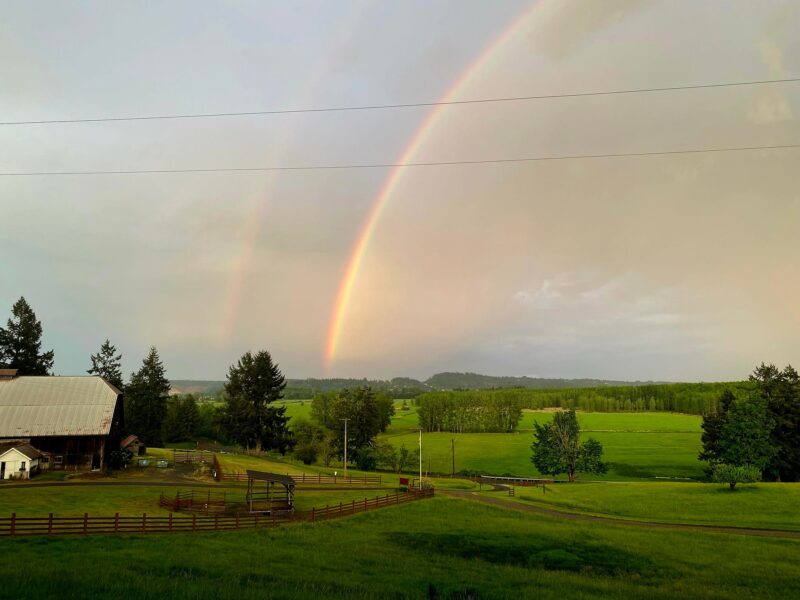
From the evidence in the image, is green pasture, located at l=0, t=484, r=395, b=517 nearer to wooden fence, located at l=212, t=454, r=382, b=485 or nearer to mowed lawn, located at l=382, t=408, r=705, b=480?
wooden fence, located at l=212, t=454, r=382, b=485

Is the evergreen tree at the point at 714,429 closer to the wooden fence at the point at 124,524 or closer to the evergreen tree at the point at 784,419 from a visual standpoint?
the evergreen tree at the point at 784,419

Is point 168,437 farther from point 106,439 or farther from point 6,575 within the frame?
point 6,575

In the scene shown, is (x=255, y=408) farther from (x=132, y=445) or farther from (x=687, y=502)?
(x=687, y=502)

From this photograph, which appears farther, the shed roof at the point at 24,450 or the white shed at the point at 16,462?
the shed roof at the point at 24,450

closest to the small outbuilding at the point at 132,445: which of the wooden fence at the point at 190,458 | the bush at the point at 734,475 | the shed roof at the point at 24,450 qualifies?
the wooden fence at the point at 190,458

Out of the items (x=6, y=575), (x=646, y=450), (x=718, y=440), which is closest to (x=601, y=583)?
(x=6, y=575)

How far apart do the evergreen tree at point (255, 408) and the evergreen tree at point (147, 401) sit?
2596cm

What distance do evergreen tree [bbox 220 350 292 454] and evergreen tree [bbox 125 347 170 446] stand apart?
26.0m

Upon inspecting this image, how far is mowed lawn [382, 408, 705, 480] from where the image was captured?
112231 millimetres

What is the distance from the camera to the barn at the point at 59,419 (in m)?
60.4

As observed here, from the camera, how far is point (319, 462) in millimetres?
110625

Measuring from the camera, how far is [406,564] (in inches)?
987

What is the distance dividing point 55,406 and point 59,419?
2.75m

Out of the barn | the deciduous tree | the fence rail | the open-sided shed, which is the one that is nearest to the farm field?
the deciduous tree
